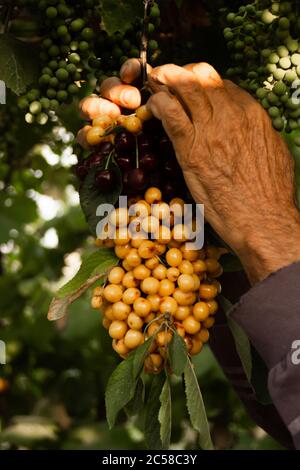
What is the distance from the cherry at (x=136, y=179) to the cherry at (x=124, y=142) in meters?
0.04

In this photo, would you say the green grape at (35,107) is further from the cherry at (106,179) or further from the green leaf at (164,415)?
the green leaf at (164,415)

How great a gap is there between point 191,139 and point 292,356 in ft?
1.36

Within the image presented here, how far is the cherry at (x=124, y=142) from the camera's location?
49.8 inches

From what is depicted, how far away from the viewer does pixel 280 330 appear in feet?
3.99

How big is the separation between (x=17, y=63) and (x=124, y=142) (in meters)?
0.37

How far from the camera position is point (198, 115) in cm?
126

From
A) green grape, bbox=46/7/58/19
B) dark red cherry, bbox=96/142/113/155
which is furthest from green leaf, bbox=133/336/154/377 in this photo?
green grape, bbox=46/7/58/19

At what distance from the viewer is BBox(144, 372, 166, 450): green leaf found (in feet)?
4.09

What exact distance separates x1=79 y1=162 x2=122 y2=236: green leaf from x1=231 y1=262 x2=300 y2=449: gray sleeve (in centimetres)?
30

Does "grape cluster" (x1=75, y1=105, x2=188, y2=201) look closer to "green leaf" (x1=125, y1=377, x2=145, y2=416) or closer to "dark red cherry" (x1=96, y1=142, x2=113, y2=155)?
"dark red cherry" (x1=96, y1=142, x2=113, y2=155)
